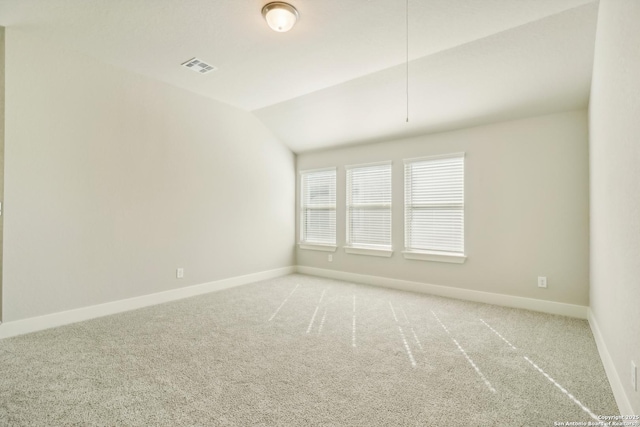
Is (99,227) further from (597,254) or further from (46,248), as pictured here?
(597,254)

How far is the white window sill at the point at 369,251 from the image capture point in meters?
4.90

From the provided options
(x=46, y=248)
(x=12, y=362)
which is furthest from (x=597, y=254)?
(x=46, y=248)

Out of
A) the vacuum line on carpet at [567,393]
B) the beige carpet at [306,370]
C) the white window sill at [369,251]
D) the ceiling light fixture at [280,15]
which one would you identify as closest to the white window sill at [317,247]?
the white window sill at [369,251]

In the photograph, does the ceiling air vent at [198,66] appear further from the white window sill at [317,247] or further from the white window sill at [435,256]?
the white window sill at [435,256]

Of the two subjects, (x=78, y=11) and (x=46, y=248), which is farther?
(x=46, y=248)

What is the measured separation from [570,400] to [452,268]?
244 cm

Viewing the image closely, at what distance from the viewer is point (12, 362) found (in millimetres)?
2373

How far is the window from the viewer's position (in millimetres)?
5008

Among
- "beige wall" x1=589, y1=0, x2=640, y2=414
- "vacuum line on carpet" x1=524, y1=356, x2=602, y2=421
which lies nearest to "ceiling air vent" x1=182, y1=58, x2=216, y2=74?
"beige wall" x1=589, y1=0, x2=640, y2=414

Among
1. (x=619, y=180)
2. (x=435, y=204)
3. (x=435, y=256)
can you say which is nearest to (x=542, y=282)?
(x=435, y=256)

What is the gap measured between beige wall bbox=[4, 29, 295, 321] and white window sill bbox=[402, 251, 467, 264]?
2548 mm

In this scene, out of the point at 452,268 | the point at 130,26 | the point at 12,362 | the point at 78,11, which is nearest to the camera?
the point at 12,362

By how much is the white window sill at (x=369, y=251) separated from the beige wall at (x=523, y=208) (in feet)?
1.25

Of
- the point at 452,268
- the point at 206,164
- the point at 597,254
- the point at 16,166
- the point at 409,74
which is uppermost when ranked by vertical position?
the point at 409,74
